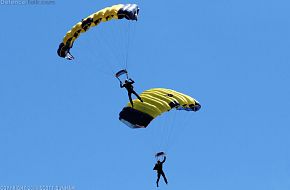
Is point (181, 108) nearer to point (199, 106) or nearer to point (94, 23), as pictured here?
point (199, 106)

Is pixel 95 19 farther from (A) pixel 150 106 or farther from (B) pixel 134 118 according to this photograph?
(B) pixel 134 118

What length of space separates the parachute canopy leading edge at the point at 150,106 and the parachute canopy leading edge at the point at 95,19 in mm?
4341

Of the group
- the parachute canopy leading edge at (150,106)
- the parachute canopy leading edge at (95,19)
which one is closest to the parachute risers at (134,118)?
the parachute canopy leading edge at (150,106)

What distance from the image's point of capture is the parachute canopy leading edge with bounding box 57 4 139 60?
153ft

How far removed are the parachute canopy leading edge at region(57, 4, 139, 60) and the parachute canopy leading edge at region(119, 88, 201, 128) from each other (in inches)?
171

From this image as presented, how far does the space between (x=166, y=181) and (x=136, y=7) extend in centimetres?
930

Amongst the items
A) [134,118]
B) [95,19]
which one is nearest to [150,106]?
[134,118]

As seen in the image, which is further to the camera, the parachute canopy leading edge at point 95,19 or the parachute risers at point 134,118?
the parachute risers at point 134,118

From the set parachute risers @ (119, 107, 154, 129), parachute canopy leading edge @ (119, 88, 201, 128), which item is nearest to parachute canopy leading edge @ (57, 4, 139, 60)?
parachute risers @ (119, 107, 154, 129)

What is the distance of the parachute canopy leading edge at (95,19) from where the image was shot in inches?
1842

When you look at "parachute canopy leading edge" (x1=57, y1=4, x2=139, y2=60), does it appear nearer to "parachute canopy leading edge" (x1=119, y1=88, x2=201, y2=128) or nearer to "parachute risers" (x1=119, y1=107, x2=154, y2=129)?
"parachute risers" (x1=119, y1=107, x2=154, y2=129)

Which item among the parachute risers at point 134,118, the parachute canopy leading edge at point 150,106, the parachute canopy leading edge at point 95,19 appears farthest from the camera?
the parachute canopy leading edge at point 150,106

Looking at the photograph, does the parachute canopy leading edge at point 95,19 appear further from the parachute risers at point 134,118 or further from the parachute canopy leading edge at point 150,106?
the parachute canopy leading edge at point 150,106

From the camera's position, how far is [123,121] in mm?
47719
